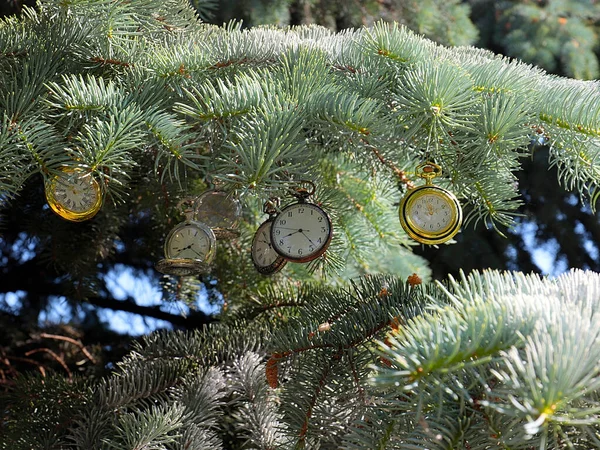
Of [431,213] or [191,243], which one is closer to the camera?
[431,213]

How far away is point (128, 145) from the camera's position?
793mm

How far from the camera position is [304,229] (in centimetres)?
93

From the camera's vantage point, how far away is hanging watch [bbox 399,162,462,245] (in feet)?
3.00

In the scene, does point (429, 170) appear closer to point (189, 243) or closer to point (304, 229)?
point (304, 229)

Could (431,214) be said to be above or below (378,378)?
above

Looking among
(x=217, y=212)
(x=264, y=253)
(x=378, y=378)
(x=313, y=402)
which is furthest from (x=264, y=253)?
(x=378, y=378)

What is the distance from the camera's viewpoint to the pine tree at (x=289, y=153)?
654 mm

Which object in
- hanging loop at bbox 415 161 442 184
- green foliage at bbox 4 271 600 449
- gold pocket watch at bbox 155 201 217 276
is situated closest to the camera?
green foliage at bbox 4 271 600 449

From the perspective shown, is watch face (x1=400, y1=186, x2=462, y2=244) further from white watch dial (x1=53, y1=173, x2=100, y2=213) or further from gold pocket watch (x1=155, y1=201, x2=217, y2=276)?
white watch dial (x1=53, y1=173, x2=100, y2=213)

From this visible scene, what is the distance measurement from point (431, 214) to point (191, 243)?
36cm

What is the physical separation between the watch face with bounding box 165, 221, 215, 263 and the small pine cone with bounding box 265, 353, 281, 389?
0.23 metres

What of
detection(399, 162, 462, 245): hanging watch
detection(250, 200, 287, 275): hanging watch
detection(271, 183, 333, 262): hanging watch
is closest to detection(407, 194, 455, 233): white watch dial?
detection(399, 162, 462, 245): hanging watch

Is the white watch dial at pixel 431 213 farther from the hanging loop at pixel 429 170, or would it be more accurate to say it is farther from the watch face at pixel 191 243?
the watch face at pixel 191 243

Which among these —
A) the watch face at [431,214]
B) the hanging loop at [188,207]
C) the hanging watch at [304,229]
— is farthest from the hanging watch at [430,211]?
the hanging loop at [188,207]
